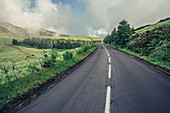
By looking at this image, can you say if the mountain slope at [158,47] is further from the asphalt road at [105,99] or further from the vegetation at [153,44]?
the asphalt road at [105,99]

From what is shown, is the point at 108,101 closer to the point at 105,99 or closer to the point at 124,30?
the point at 105,99

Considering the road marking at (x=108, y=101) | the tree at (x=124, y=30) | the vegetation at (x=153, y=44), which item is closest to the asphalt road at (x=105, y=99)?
the road marking at (x=108, y=101)

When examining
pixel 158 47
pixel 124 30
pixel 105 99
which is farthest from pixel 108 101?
pixel 124 30

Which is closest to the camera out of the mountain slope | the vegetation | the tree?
the mountain slope

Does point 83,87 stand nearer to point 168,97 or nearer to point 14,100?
point 14,100

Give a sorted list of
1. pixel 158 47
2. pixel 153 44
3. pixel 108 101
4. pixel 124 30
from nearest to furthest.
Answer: pixel 108 101 → pixel 158 47 → pixel 153 44 → pixel 124 30

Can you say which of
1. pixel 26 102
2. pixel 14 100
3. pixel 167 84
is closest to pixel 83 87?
pixel 26 102

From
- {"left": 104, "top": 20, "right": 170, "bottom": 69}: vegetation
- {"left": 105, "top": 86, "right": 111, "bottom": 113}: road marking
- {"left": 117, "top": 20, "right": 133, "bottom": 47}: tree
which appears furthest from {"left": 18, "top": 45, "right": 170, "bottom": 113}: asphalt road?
{"left": 117, "top": 20, "right": 133, "bottom": 47}: tree

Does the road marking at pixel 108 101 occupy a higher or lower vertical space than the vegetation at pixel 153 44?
lower

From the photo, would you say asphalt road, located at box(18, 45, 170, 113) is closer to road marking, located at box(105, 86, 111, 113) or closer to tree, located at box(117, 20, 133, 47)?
road marking, located at box(105, 86, 111, 113)

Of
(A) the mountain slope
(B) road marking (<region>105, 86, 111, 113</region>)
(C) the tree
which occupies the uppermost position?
(C) the tree

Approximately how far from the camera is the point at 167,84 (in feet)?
12.5

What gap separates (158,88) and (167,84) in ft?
2.63

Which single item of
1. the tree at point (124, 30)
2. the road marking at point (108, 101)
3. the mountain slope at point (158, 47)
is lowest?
the road marking at point (108, 101)
